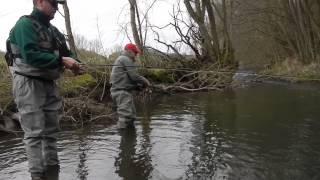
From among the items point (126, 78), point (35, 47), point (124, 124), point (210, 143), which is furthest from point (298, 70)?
point (35, 47)

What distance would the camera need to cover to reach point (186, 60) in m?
20.2

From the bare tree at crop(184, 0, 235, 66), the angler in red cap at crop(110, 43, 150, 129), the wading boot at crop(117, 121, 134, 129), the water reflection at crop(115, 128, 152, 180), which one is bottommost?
the water reflection at crop(115, 128, 152, 180)

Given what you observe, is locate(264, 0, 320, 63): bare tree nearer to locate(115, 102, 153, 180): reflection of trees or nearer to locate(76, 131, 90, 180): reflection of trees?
locate(115, 102, 153, 180): reflection of trees

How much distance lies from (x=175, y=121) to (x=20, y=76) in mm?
5246

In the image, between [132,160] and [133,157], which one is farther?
[133,157]

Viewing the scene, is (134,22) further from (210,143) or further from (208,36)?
(210,143)

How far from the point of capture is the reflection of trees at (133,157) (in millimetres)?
5613

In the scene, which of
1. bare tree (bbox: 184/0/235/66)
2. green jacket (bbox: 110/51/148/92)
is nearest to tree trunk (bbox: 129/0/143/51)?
bare tree (bbox: 184/0/235/66)

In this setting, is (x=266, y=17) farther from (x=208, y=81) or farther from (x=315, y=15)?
(x=208, y=81)

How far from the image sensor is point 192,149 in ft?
22.8

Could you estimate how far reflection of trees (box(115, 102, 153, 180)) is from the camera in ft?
18.4

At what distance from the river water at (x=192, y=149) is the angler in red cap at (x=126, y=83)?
1.05 ft

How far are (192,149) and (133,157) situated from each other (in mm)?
985

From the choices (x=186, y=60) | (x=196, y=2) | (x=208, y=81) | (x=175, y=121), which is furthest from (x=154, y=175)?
(x=196, y=2)
